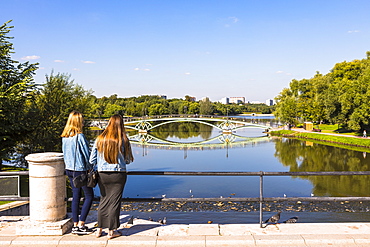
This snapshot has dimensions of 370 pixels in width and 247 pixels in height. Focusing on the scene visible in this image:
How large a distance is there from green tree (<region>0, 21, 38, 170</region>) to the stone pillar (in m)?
8.51

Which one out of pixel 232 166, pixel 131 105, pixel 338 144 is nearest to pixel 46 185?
pixel 232 166

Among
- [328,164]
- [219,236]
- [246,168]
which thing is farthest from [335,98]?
[219,236]

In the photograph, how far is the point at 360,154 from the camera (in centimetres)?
2953

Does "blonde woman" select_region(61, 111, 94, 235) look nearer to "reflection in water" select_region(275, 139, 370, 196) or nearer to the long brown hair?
the long brown hair

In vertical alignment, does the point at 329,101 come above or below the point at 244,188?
above

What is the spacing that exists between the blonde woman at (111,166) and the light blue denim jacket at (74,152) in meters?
0.18

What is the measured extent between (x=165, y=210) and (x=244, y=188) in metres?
5.41

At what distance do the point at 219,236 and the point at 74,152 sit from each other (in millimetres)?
2028

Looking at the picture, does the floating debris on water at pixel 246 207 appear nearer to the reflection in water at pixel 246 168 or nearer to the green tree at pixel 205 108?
the reflection in water at pixel 246 168

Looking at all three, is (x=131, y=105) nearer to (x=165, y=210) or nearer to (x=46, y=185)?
(x=165, y=210)

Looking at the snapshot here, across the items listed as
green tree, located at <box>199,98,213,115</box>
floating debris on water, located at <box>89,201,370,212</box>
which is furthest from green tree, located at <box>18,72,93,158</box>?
green tree, located at <box>199,98,213,115</box>

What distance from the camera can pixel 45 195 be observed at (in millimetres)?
4312

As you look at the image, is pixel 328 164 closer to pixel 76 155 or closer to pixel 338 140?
pixel 338 140

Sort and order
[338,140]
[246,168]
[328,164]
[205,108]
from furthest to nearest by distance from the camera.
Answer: [205,108] → [338,140] → [328,164] → [246,168]
